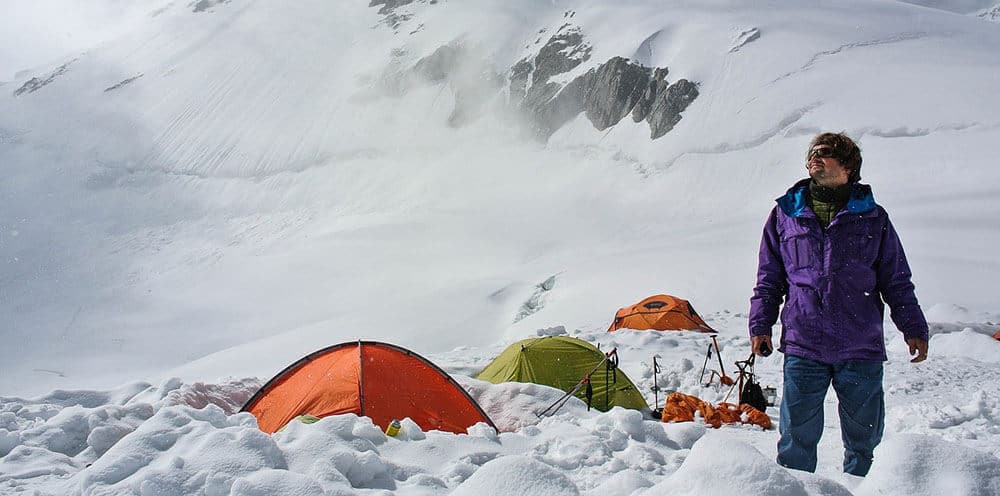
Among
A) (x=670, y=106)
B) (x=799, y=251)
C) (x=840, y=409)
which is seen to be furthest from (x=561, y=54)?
(x=840, y=409)

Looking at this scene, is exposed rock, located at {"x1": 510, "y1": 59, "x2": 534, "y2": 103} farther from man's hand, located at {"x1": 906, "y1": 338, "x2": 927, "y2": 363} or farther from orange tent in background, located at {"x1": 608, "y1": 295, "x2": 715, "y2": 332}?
man's hand, located at {"x1": 906, "y1": 338, "x2": 927, "y2": 363}

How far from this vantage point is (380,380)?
4473 mm

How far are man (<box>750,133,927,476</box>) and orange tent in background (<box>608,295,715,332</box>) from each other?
24.9 feet

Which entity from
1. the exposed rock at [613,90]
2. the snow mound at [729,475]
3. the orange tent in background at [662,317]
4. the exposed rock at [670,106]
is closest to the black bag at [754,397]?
the snow mound at [729,475]

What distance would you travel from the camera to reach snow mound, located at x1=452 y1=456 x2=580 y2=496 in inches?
84.4

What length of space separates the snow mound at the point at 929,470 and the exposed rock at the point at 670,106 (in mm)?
32761

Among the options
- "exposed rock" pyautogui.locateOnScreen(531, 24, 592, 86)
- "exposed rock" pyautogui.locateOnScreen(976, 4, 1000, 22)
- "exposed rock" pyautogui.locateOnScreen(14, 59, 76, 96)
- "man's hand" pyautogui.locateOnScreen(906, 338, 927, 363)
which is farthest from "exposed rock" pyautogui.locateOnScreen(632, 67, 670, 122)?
"exposed rock" pyautogui.locateOnScreen(14, 59, 76, 96)

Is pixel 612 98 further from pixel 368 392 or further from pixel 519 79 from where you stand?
pixel 368 392

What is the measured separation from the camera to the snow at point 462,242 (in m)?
2.65

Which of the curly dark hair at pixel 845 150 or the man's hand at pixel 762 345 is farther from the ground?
the curly dark hair at pixel 845 150

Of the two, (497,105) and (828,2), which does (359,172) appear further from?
(828,2)

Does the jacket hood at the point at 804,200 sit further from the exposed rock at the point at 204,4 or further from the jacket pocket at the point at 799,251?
the exposed rock at the point at 204,4

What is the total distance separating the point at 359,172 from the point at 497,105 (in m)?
13.8

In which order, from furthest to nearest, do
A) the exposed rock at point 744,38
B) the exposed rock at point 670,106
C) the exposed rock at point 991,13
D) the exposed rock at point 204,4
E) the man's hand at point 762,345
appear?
the exposed rock at point 204,4, the exposed rock at point 991,13, the exposed rock at point 744,38, the exposed rock at point 670,106, the man's hand at point 762,345
